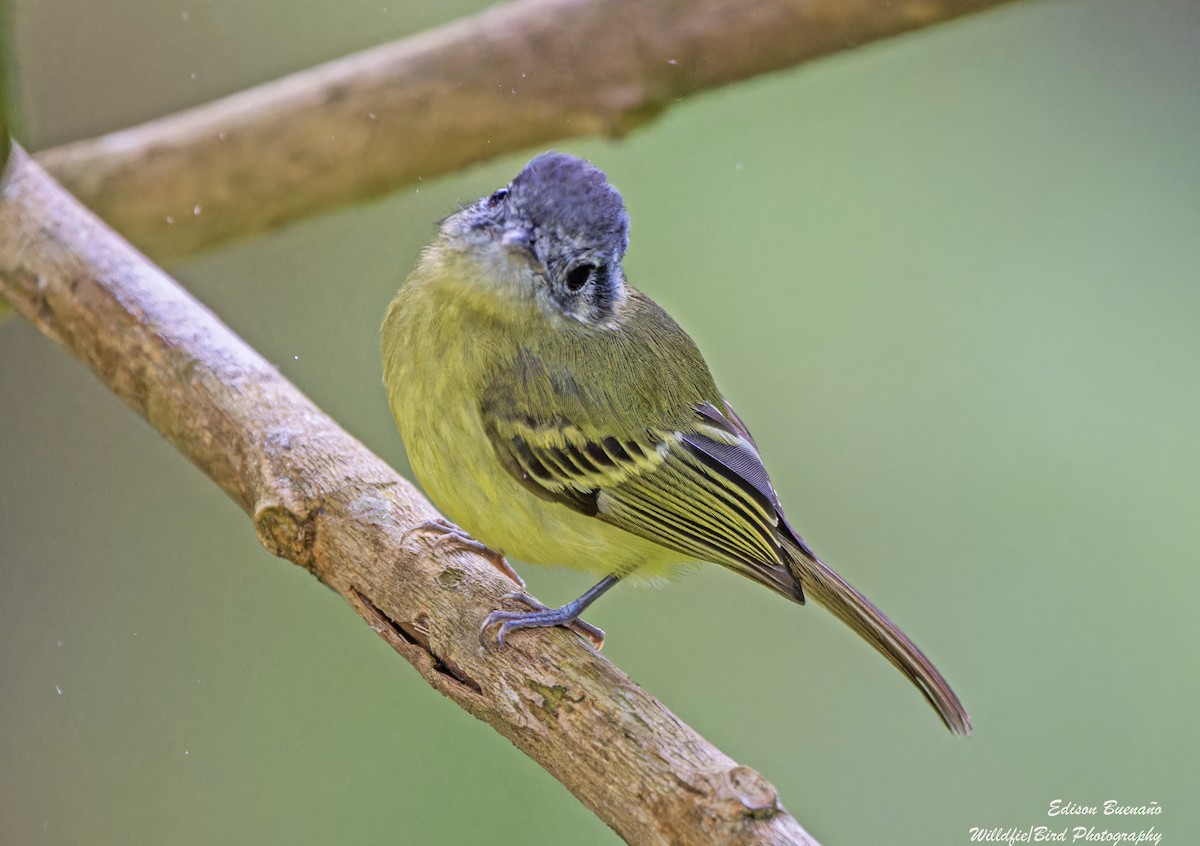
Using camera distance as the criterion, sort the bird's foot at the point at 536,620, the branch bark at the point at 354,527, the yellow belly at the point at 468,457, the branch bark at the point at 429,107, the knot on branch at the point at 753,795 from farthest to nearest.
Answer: the branch bark at the point at 429,107
the yellow belly at the point at 468,457
the bird's foot at the point at 536,620
the branch bark at the point at 354,527
the knot on branch at the point at 753,795

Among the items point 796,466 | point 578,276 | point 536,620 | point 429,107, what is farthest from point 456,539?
point 429,107

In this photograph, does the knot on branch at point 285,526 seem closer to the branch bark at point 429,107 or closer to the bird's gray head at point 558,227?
the bird's gray head at point 558,227

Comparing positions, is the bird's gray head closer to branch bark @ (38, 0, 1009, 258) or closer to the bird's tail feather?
the bird's tail feather

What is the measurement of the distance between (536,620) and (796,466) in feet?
3.80

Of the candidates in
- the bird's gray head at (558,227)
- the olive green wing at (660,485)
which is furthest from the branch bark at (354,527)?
the bird's gray head at (558,227)

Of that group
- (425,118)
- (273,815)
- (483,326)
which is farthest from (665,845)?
(425,118)

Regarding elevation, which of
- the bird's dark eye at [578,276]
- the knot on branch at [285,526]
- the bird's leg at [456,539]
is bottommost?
the knot on branch at [285,526]

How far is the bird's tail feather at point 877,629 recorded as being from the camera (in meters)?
2.02

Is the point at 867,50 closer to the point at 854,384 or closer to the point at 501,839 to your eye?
the point at 854,384

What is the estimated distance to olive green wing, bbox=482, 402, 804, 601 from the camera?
193 centimetres

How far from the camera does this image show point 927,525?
2930 millimetres

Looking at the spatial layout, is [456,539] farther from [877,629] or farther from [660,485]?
[877,629]

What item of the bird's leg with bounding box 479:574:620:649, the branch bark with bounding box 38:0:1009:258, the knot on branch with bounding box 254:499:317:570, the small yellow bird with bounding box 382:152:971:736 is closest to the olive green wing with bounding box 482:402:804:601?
the small yellow bird with bounding box 382:152:971:736

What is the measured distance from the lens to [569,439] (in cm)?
195
